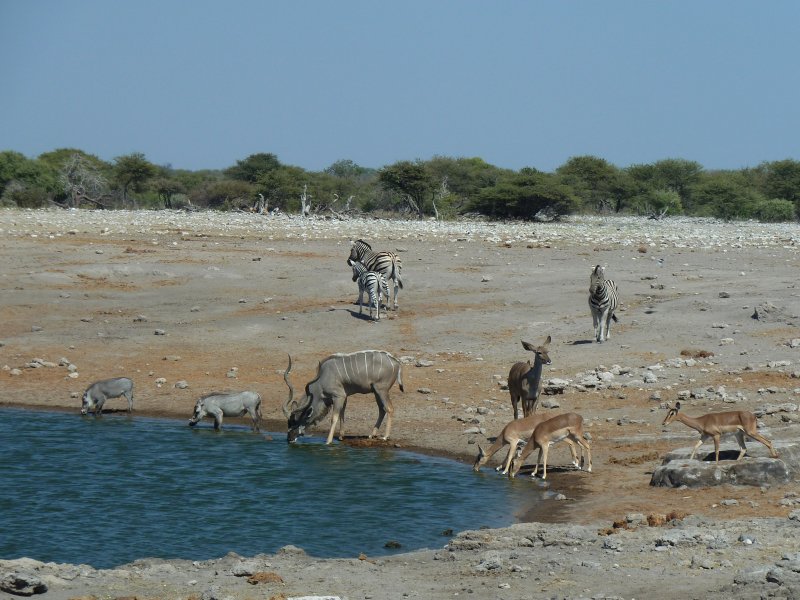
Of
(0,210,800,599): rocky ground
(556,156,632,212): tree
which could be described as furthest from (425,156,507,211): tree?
(0,210,800,599): rocky ground

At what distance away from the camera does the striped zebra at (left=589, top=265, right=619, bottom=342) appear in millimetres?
24688

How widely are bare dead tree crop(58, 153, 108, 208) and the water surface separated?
47008 mm

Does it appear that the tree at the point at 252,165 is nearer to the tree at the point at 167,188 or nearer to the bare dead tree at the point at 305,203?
the tree at the point at 167,188

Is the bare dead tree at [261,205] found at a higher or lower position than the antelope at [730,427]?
higher

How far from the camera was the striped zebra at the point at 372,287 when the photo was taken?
28031 millimetres

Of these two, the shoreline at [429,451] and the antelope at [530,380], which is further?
the antelope at [530,380]

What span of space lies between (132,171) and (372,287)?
46187 mm

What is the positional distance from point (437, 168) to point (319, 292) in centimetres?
4669

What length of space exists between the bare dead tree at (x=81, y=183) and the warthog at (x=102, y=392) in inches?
1770

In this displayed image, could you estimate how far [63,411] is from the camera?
2167cm

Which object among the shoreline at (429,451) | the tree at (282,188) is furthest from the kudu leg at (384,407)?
the tree at (282,188)

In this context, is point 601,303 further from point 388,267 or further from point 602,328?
point 388,267

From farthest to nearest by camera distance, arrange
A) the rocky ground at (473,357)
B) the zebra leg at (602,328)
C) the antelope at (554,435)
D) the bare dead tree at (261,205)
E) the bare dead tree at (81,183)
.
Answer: the bare dead tree at (81,183), the bare dead tree at (261,205), the zebra leg at (602,328), the antelope at (554,435), the rocky ground at (473,357)

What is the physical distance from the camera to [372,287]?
92.3ft
